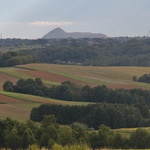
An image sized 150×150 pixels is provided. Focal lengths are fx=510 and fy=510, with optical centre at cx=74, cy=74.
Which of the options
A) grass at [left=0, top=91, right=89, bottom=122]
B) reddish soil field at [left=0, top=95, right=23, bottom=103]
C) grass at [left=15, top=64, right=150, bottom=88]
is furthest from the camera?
grass at [left=15, top=64, right=150, bottom=88]

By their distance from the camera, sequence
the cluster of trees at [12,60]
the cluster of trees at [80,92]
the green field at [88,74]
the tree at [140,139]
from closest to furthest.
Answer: the tree at [140,139]
the cluster of trees at [80,92]
the green field at [88,74]
the cluster of trees at [12,60]

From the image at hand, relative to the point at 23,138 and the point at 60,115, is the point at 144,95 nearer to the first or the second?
the point at 60,115

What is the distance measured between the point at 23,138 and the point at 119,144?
7.43 metres

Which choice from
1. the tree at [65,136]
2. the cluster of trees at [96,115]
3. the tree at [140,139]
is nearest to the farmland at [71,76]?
the cluster of trees at [96,115]

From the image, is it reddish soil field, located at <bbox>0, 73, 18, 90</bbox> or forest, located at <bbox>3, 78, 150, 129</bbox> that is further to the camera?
reddish soil field, located at <bbox>0, 73, 18, 90</bbox>

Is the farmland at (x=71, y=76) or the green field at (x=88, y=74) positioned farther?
the green field at (x=88, y=74)

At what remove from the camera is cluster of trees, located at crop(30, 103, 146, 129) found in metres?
66.8

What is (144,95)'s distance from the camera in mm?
85938

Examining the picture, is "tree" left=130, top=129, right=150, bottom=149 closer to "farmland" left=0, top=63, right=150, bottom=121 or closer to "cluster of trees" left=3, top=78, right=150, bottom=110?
"farmland" left=0, top=63, right=150, bottom=121

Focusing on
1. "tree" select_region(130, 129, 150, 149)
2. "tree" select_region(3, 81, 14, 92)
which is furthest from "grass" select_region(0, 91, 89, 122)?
"tree" select_region(130, 129, 150, 149)

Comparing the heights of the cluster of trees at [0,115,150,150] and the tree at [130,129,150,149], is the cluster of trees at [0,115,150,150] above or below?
above

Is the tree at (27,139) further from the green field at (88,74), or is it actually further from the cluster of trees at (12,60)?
the cluster of trees at (12,60)

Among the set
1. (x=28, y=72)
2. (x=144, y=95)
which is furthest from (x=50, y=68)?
(x=144, y=95)

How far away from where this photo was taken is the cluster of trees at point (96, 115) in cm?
6675
